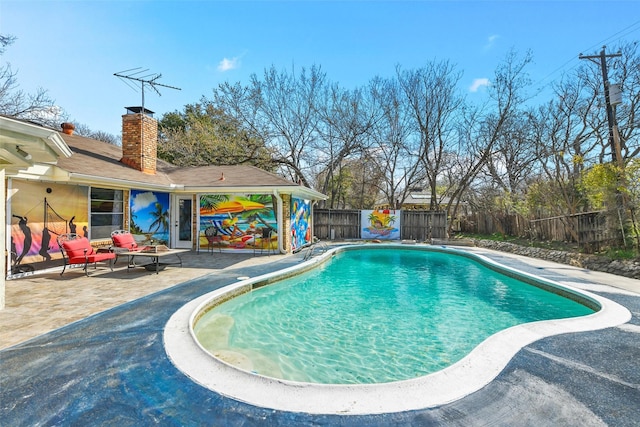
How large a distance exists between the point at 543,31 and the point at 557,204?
7.02 metres

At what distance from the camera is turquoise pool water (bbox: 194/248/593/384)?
12.7 feet

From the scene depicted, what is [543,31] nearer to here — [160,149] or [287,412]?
[287,412]

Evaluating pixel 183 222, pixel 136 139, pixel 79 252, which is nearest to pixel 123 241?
pixel 79 252

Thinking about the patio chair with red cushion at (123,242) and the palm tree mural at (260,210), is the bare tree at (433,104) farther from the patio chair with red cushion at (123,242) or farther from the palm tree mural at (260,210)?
the patio chair with red cushion at (123,242)

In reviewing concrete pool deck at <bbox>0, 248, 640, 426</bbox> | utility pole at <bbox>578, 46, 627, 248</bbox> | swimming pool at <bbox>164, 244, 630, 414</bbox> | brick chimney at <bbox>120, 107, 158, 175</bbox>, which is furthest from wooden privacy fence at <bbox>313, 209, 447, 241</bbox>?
swimming pool at <bbox>164, 244, 630, 414</bbox>

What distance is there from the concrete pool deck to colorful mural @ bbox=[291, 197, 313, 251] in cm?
733

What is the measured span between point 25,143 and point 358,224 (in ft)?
50.2

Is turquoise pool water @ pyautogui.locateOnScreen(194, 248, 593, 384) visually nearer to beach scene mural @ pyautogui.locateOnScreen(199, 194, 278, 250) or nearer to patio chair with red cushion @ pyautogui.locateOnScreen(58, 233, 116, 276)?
beach scene mural @ pyautogui.locateOnScreen(199, 194, 278, 250)

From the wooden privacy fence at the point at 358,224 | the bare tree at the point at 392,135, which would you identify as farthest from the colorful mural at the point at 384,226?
the bare tree at the point at 392,135

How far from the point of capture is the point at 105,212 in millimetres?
9125

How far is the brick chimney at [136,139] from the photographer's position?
35.0 ft

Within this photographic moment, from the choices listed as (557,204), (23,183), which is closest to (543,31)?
(557,204)

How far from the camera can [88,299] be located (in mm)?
5305

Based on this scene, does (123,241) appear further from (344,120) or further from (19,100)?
(344,120)
